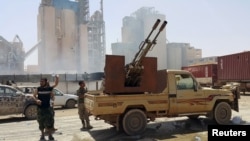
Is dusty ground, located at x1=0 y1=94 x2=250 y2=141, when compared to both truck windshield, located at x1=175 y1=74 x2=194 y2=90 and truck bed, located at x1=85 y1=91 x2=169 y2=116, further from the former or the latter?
truck windshield, located at x1=175 y1=74 x2=194 y2=90

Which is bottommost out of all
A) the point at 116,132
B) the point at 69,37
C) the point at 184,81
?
the point at 116,132

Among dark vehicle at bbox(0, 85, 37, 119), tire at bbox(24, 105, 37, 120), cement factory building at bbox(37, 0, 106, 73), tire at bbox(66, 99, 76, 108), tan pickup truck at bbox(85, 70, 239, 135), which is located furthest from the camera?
cement factory building at bbox(37, 0, 106, 73)

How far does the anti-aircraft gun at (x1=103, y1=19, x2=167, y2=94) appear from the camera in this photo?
868 cm

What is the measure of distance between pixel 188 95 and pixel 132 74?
2024mm

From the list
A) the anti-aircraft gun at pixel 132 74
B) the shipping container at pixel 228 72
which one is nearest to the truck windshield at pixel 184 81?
the anti-aircraft gun at pixel 132 74

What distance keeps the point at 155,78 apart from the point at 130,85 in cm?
83

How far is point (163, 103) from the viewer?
9.00m

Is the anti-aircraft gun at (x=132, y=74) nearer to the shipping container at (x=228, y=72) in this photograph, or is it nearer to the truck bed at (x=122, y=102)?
the truck bed at (x=122, y=102)

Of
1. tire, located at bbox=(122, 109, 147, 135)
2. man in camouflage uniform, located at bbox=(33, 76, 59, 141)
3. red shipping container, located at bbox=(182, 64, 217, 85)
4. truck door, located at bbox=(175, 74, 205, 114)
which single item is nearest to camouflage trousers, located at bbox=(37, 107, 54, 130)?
man in camouflage uniform, located at bbox=(33, 76, 59, 141)

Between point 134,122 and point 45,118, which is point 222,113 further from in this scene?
point 45,118

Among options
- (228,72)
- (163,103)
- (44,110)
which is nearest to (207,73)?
(228,72)

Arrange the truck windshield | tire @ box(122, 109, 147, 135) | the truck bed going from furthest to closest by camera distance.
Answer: the truck windshield, tire @ box(122, 109, 147, 135), the truck bed

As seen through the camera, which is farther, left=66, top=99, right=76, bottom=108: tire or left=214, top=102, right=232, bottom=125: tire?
left=66, top=99, right=76, bottom=108: tire

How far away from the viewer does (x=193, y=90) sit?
955 centimetres
